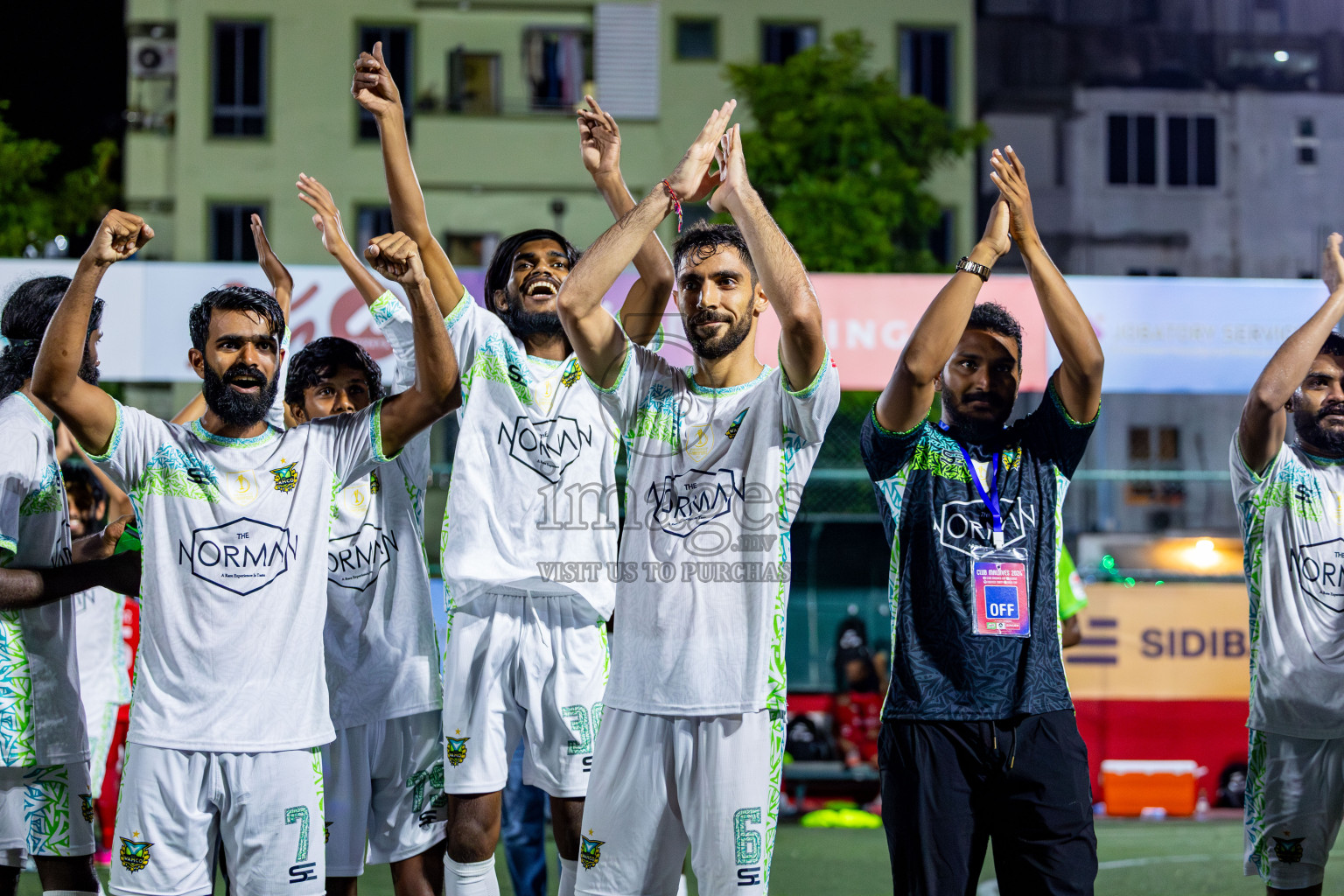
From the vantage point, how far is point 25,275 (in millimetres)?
7758

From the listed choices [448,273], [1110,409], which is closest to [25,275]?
[448,273]

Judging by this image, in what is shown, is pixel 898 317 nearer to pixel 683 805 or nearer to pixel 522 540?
pixel 522 540

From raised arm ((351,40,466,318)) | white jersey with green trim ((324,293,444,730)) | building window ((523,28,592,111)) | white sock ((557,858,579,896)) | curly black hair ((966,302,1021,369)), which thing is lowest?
white sock ((557,858,579,896))

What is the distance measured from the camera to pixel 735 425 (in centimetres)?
375

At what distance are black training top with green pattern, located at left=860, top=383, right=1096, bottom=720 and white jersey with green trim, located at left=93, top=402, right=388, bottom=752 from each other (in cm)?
160

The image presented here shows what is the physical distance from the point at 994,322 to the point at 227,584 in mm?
2280

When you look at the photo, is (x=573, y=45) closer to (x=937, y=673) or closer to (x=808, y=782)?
(x=808, y=782)

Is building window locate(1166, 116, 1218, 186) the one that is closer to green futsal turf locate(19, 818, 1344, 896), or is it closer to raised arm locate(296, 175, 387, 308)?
green futsal turf locate(19, 818, 1344, 896)

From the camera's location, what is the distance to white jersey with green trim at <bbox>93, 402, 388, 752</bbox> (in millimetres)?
3535

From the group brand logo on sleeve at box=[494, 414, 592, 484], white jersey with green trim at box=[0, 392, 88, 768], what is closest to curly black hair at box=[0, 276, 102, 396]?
white jersey with green trim at box=[0, 392, 88, 768]

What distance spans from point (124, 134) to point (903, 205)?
10.7 meters

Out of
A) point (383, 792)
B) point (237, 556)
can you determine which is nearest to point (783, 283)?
point (237, 556)

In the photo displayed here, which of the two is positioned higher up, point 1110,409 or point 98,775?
point 1110,409

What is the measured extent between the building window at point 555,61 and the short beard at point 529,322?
14.9 m
